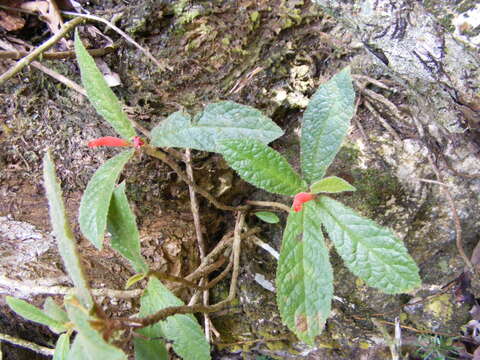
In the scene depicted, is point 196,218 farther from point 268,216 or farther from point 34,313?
point 34,313

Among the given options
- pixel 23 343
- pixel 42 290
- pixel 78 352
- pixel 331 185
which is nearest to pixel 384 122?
pixel 331 185

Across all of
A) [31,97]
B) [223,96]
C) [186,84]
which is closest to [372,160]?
[223,96]

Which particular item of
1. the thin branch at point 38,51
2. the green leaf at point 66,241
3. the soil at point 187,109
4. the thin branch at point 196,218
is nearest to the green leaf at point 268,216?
the soil at point 187,109

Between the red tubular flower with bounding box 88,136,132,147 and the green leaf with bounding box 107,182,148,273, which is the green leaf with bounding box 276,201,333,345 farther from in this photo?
the red tubular flower with bounding box 88,136,132,147

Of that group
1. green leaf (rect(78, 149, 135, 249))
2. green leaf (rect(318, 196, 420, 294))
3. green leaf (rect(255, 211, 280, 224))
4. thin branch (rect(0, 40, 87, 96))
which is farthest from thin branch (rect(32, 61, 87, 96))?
green leaf (rect(318, 196, 420, 294))

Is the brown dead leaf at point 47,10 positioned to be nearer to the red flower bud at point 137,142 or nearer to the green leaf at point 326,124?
the red flower bud at point 137,142

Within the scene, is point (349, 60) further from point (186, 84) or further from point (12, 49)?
point (12, 49)
